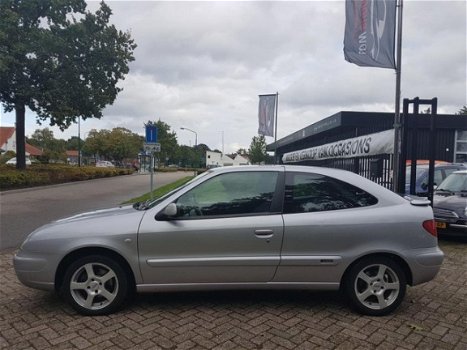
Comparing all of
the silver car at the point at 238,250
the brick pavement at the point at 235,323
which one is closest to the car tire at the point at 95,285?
the silver car at the point at 238,250

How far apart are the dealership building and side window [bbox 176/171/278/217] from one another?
5643 mm

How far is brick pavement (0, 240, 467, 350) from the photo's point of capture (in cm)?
361

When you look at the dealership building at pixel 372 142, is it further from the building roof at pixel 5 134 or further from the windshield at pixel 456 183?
the building roof at pixel 5 134

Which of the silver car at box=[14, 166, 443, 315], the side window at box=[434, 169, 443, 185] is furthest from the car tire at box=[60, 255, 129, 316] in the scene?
the side window at box=[434, 169, 443, 185]

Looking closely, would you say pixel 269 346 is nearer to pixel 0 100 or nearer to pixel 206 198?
pixel 206 198

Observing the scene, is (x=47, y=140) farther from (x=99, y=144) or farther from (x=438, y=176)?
(x=438, y=176)

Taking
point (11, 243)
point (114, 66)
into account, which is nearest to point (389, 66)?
point (11, 243)

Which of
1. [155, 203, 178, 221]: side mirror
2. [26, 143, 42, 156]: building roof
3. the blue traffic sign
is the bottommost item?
[155, 203, 178, 221]: side mirror

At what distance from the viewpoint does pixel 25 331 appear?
3.84 meters

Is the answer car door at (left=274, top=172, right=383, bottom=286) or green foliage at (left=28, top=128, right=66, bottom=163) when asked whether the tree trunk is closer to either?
car door at (left=274, top=172, right=383, bottom=286)

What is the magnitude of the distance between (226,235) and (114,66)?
21776 mm

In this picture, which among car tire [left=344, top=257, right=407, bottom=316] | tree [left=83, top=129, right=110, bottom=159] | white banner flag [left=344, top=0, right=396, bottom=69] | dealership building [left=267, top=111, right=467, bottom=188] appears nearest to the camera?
car tire [left=344, top=257, right=407, bottom=316]

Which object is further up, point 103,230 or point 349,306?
point 103,230

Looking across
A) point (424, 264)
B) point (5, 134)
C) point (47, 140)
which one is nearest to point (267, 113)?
point (424, 264)
